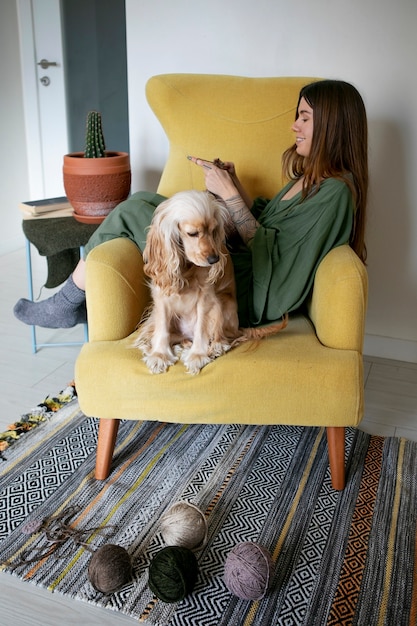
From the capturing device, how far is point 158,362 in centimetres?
162

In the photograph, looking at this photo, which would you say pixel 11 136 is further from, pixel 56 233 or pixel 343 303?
pixel 343 303

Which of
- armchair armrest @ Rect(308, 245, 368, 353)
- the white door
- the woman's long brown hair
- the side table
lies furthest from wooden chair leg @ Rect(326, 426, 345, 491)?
the white door

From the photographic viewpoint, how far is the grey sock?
225 centimetres

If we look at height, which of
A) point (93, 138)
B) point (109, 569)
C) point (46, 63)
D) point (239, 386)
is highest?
point (46, 63)

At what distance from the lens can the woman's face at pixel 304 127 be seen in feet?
6.11

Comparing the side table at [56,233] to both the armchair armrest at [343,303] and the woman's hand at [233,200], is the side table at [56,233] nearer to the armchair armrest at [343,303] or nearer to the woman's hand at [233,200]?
the woman's hand at [233,200]

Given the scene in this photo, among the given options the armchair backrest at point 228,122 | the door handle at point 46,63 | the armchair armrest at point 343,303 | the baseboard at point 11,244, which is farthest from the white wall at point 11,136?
the armchair armrest at point 343,303

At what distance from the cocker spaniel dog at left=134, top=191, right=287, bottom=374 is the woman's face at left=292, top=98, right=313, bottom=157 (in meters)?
0.45

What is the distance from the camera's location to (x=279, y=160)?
2182 millimetres

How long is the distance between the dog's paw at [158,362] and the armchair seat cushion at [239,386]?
0.04 feet

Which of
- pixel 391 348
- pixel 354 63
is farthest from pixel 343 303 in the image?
pixel 354 63

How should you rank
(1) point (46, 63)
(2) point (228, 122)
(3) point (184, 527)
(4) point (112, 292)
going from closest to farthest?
(3) point (184, 527) < (4) point (112, 292) < (2) point (228, 122) < (1) point (46, 63)

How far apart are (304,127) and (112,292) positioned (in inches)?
31.2

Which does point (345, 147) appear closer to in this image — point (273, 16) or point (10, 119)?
point (273, 16)
